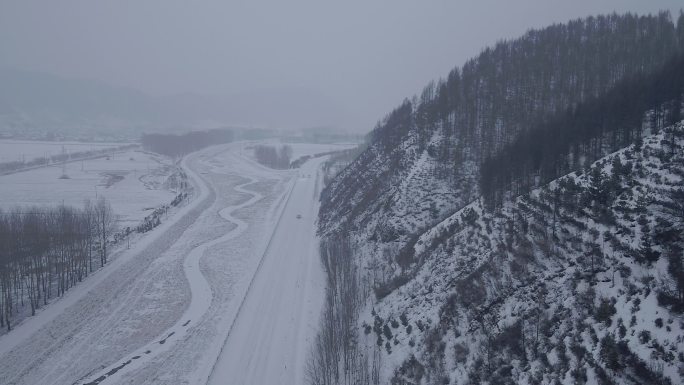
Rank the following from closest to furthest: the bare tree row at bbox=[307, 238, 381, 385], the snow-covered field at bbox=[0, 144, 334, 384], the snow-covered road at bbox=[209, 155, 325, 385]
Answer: the bare tree row at bbox=[307, 238, 381, 385], the snow-covered road at bbox=[209, 155, 325, 385], the snow-covered field at bbox=[0, 144, 334, 384]

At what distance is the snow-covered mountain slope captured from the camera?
17.1 meters

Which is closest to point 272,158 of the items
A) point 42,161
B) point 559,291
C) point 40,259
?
point 42,161

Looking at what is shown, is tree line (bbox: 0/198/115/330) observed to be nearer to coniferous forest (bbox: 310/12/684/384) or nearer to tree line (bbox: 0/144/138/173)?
coniferous forest (bbox: 310/12/684/384)

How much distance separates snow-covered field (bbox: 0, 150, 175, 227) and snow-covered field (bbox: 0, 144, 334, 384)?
24.7 metres

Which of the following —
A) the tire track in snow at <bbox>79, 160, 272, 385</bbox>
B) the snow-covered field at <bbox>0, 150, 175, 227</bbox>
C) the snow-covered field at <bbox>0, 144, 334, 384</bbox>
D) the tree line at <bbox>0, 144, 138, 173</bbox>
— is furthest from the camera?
the tree line at <bbox>0, 144, 138, 173</bbox>

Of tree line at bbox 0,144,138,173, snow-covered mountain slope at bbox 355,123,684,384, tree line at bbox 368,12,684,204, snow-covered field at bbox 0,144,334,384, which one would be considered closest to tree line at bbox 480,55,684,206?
snow-covered mountain slope at bbox 355,123,684,384

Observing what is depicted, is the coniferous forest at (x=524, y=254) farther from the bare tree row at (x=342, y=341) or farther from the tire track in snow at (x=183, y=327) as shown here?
the tire track in snow at (x=183, y=327)

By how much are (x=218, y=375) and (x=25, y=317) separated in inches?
811

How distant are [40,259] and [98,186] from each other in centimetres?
7751

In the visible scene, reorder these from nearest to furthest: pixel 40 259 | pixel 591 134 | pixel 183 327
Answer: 1. pixel 183 327
2. pixel 591 134
3. pixel 40 259

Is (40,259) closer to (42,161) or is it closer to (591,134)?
(591,134)

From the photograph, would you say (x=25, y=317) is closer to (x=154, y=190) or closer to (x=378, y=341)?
(x=378, y=341)

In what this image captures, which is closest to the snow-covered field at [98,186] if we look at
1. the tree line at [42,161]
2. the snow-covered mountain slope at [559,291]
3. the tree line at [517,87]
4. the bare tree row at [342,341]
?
the tree line at [42,161]

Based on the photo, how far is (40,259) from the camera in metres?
39.8
